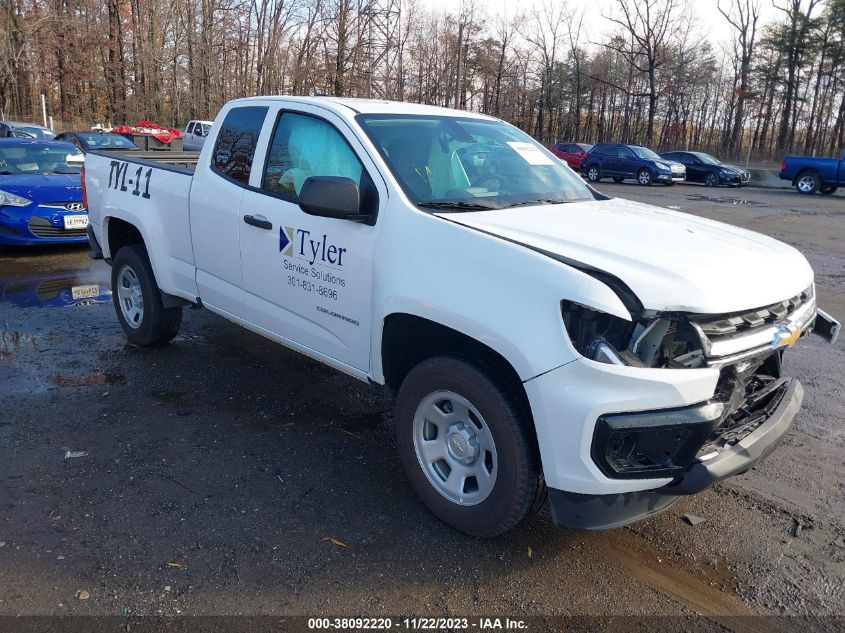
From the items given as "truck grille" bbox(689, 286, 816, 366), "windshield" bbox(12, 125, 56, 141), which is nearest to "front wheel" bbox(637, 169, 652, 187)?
"windshield" bbox(12, 125, 56, 141)

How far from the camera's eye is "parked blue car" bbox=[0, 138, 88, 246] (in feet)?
29.9

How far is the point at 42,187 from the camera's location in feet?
30.5

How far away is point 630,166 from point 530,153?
81.1 ft

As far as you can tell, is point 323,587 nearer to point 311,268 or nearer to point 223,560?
point 223,560

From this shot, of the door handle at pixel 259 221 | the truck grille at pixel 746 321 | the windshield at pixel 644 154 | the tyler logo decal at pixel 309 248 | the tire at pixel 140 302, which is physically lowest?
the tire at pixel 140 302

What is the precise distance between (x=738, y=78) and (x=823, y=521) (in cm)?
5388

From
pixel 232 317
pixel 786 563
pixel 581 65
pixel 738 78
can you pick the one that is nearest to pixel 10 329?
pixel 232 317

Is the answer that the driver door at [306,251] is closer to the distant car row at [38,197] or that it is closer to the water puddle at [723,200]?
the distant car row at [38,197]

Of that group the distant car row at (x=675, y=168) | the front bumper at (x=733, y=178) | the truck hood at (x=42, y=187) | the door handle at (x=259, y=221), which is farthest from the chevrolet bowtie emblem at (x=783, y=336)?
the front bumper at (x=733, y=178)

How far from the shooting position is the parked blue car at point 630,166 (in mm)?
26547

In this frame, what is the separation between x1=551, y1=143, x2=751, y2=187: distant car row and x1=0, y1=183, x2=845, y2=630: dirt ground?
909 inches

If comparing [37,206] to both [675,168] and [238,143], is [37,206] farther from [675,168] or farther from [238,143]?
[675,168]

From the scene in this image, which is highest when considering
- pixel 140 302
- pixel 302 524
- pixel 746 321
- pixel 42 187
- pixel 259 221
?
pixel 259 221

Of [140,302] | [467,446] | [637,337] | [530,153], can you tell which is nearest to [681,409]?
[637,337]
